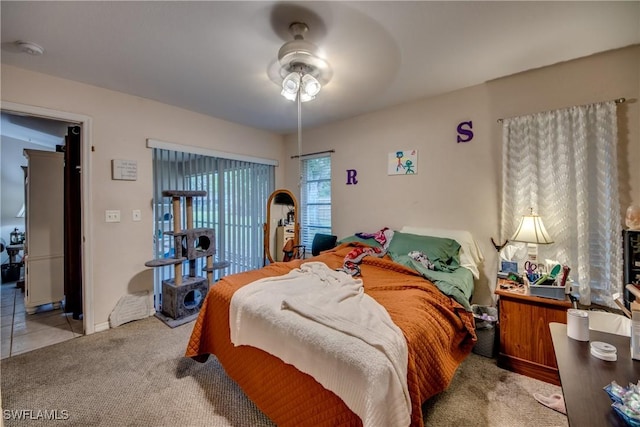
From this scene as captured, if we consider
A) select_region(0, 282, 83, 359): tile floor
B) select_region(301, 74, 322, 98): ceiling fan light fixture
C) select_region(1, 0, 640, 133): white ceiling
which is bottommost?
select_region(0, 282, 83, 359): tile floor

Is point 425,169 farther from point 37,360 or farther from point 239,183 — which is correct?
point 37,360

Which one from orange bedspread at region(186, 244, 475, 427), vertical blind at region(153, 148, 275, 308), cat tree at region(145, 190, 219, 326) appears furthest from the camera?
vertical blind at region(153, 148, 275, 308)

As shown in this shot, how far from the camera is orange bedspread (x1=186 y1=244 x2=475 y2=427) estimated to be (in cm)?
119

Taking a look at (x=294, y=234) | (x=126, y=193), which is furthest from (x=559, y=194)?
(x=126, y=193)

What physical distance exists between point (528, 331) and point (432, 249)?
0.95 metres

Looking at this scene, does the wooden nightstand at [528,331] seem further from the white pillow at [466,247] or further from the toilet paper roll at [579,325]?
the toilet paper roll at [579,325]

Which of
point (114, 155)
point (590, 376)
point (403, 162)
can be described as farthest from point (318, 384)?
point (114, 155)

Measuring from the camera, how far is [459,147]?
2.78 m

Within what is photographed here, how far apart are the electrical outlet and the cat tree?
49 centimetres

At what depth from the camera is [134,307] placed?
2863mm

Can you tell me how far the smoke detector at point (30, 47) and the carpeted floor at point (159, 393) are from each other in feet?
8.04

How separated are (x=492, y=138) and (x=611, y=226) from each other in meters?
1.15

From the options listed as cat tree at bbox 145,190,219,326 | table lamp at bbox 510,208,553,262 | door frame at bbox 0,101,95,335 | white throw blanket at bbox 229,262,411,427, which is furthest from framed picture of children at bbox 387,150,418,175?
door frame at bbox 0,101,95,335

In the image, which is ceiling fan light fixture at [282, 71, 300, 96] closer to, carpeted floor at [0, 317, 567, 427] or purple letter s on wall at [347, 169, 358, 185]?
purple letter s on wall at [347, 169, 358, 185]
